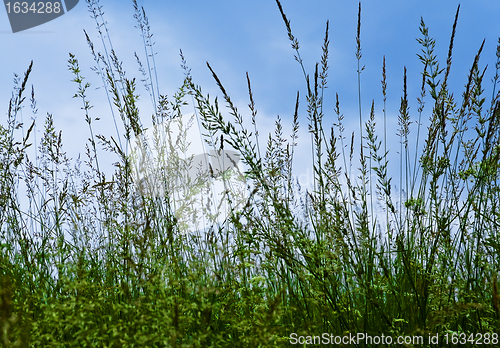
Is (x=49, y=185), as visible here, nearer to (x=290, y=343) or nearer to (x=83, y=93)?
(x=83, y=93)

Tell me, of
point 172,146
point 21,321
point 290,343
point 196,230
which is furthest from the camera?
point 172,146

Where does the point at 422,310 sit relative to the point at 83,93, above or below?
below

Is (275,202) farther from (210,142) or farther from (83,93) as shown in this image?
(83,93)

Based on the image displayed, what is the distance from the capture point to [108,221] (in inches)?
122

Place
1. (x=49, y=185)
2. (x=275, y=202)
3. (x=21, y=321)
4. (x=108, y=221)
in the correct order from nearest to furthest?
(x=275, y=202) → (x=21, y=321) → (x=108, y=221) → (x=49, y=185)

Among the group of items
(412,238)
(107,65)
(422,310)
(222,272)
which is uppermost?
(107,65)

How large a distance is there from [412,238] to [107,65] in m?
2.47

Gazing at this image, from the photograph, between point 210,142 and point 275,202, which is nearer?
point 275,202

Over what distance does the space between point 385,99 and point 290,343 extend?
1803mm

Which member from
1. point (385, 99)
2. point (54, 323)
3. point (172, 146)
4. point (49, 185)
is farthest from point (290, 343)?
point (49, 185)

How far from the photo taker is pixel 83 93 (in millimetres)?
2943

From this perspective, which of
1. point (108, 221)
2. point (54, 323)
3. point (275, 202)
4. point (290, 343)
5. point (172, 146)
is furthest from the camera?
point (108, 221)

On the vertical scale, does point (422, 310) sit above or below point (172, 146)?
below

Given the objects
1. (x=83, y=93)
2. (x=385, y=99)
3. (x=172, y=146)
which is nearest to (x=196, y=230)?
(x=172, y=146)
